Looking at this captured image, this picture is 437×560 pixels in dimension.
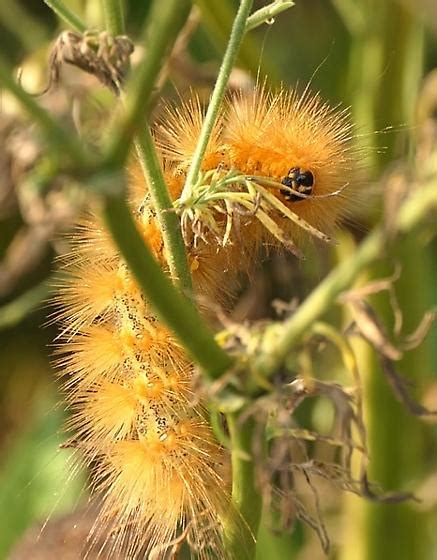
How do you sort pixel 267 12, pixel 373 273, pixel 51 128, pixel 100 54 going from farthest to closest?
pixel 373 273
pixel 267 12
pixel 100 54
pixel 51 128

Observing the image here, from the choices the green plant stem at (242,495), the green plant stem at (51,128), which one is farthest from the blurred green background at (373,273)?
the green plant stem at (51,128)

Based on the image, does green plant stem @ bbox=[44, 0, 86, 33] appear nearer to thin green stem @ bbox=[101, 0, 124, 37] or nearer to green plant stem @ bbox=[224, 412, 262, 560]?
thin green stem @ bbox=[101, 0, 124, 37]

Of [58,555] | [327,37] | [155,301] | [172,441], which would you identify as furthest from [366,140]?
[327,37]

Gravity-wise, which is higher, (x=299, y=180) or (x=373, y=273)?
(x=299, y=180)

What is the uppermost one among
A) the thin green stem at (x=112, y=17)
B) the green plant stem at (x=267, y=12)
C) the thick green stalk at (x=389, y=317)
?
the thin green stem at (x=112, y=17)

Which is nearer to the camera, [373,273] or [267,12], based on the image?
[267,12]

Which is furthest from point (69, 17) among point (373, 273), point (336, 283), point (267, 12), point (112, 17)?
point (373, 273)

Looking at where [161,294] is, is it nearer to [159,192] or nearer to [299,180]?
[159,192]

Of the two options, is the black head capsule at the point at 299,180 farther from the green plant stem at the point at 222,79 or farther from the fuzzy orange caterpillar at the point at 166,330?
the green plant stem at the point at 222,79
